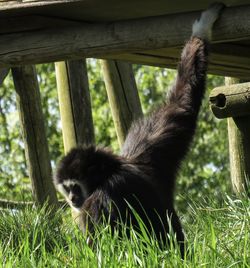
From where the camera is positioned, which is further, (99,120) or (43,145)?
(99,120)

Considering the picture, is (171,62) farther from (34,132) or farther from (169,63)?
(34,132)

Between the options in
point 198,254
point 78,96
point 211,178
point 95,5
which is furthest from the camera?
point 211,178

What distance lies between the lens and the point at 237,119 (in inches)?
358

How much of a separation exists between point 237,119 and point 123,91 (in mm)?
1792

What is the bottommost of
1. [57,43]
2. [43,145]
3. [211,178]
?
[211,178]

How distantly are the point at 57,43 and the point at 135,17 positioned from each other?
0.67 meters

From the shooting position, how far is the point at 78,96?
402 inches

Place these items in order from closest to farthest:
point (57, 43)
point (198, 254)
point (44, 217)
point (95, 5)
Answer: point (198, 254) → point (95, 5) → point (57, 43) → point (44, 217)

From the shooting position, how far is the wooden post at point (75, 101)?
33.5ft

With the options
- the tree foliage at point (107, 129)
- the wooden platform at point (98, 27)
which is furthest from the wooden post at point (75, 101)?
the tree foliage at point (107, 129)

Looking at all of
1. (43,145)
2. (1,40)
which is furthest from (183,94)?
(43,145)

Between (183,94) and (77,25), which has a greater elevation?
(77,25)

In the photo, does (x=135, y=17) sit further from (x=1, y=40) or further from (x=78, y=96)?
(x=78, y=96)

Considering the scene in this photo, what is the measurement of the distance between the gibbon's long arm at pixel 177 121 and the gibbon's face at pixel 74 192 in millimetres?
504
